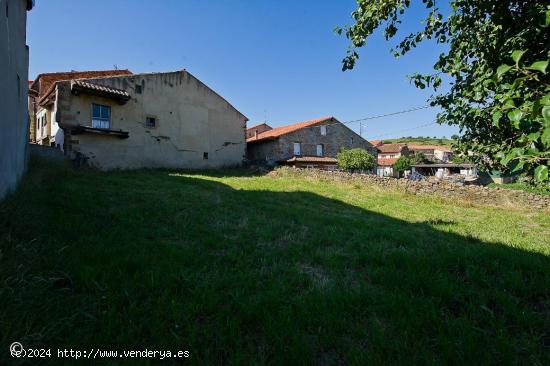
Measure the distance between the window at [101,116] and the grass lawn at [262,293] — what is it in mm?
11655

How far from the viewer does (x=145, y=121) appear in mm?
17125

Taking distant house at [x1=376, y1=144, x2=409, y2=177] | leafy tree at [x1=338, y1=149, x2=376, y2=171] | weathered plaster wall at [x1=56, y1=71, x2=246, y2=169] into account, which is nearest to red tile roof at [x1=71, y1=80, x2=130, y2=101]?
weathered plaster wall at [x1=56, y1=71, x2=246, y2=169]

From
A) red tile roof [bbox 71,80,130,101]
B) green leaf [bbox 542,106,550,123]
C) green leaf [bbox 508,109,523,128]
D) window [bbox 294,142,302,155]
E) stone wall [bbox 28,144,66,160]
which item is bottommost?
green leaf [bbox 542,106,550,123]

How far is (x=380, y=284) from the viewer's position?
10.8 feet

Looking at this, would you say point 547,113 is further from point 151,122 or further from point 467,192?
point 151,122

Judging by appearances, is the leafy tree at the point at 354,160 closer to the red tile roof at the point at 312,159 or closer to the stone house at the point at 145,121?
the red tile roof at the point at 312,159

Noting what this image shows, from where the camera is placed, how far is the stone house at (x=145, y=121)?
47.3ft

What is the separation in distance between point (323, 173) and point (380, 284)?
51.0 feet

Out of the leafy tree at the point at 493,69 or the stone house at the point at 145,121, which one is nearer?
the leafy tree at the point at 493,69

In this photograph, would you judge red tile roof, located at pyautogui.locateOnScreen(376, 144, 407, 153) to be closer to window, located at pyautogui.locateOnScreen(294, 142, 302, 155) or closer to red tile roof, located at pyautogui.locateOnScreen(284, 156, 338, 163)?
red tile roof, located at pyautogui.locateOnScreen(284, 156, 338, 163)

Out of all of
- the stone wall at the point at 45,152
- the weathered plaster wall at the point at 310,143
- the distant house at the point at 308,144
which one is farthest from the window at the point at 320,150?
the stone wall at the point at 45,152

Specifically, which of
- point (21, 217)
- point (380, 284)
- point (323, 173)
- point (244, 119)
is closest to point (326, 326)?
point (380, 284)

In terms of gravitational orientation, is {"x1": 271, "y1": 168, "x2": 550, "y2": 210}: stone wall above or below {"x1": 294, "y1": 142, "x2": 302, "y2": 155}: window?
below

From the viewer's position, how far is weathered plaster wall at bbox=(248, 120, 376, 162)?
27.5 m
